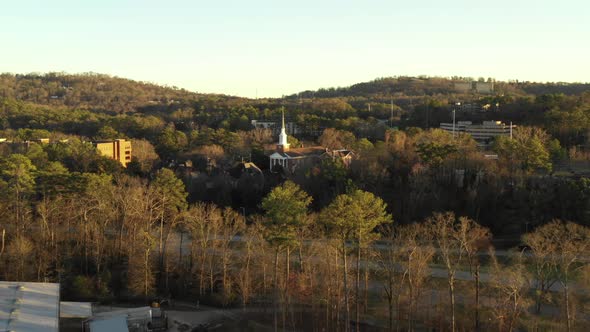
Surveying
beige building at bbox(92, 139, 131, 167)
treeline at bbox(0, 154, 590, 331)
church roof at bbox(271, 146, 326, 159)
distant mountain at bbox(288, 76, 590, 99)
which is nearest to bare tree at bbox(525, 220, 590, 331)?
treeline at bbox(0, 154, 590, 331)

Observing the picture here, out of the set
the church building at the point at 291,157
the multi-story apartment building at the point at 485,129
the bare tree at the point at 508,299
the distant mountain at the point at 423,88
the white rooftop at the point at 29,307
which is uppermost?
the distant mountain at the point at 423,88

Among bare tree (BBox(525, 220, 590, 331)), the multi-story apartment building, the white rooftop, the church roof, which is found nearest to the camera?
bare tree (BBox(525, 220, 590, 331))

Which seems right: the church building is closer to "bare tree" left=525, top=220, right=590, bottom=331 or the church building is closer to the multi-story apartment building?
the multi-story apartment building

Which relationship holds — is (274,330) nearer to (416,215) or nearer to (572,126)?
(416,215)

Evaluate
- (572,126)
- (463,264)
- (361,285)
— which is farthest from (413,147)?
(361,285)

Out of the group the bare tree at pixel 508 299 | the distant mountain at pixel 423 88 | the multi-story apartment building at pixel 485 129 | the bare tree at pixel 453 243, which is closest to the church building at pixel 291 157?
the multi-story apartment building at pixel 485 129

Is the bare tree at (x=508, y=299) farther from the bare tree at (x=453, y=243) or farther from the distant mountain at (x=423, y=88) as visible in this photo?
the distant mountain at (x=423, y=88)
